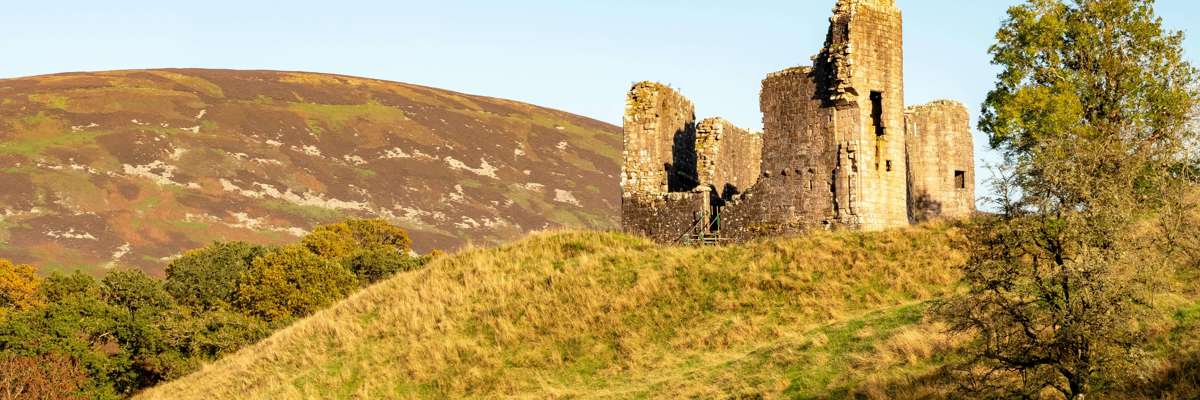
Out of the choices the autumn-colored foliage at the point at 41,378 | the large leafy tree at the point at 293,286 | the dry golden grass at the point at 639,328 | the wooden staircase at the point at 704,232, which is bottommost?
the autumn-colored foliage at the point at 41,378

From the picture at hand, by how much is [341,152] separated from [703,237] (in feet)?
480

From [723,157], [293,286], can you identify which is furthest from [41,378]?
[723,157]

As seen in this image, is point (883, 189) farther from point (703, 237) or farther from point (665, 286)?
point (665, 286)

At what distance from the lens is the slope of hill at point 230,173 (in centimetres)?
13500

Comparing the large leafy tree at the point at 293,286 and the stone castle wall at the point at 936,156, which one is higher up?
the stone castle wall at the point at 936,156

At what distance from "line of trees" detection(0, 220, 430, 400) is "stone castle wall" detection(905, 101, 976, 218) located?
28.8m

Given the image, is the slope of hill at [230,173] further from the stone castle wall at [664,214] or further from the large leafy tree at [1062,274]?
the large leafy tree at [1062,274]

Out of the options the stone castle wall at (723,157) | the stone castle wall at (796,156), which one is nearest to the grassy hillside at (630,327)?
the stone castle wall at (796,156)

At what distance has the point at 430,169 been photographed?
7037 inches

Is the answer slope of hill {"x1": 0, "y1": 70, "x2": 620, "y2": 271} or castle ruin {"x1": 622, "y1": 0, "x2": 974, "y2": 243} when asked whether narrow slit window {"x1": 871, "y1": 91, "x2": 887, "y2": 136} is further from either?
slope of hill {"x1": 0, "y1": 70, "x2": 620, "y2": 271}

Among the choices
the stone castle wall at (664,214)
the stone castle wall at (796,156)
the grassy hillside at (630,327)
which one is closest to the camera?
the grassy hillside at (630,327)

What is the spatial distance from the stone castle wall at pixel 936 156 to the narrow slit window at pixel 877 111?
664cm

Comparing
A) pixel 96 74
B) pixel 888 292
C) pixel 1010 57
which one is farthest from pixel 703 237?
pixel 96 74

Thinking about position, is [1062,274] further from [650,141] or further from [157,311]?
[157,311]
